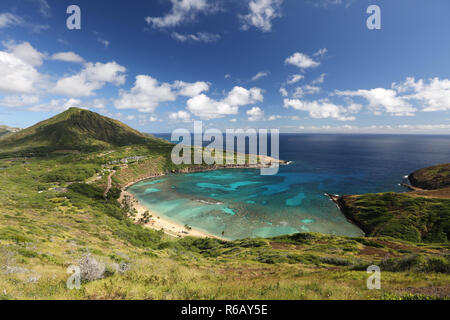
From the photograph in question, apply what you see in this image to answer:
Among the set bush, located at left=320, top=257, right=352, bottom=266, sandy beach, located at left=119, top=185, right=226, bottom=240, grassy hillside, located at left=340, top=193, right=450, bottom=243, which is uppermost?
bush, located at left=320, top=257, right=352, bottom=266

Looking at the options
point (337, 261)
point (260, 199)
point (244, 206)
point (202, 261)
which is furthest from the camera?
point (260, 199)

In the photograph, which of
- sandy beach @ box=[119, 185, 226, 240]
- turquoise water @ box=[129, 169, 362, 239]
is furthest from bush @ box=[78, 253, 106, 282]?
turquoise water @ box=[129, 169, 362, 239]

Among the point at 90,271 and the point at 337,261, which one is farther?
the point at 337,261

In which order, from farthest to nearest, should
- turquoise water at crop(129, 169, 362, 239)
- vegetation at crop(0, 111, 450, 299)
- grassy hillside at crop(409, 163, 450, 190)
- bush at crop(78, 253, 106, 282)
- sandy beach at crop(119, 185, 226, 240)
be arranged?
grassy hillside at crop(409, 163, 450, 190), turquoise water at crop(129, 169, 362, 239), sandy beach at crop(119, 185, 226, 240), bush at crop(78, 253, 106, 282), vegetation at crop(0, 111, 450, 299)

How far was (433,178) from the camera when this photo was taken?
77812 millimetres

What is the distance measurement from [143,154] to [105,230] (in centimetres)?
10679

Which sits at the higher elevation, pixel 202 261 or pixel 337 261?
pixel 337 261

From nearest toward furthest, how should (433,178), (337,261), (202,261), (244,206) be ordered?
(337,261)
(202,261)
(244,206)
(433,178)

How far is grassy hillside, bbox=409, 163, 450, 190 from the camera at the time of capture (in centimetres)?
Result: 7189

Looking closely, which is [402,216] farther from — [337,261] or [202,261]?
[202,261]

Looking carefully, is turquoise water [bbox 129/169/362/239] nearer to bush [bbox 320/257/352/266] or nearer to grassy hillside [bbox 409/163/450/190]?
bush [bbox 320/257/352/266]

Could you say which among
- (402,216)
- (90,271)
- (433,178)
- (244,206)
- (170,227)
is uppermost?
(90,271)

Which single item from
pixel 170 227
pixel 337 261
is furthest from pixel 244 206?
pixel 337 261
